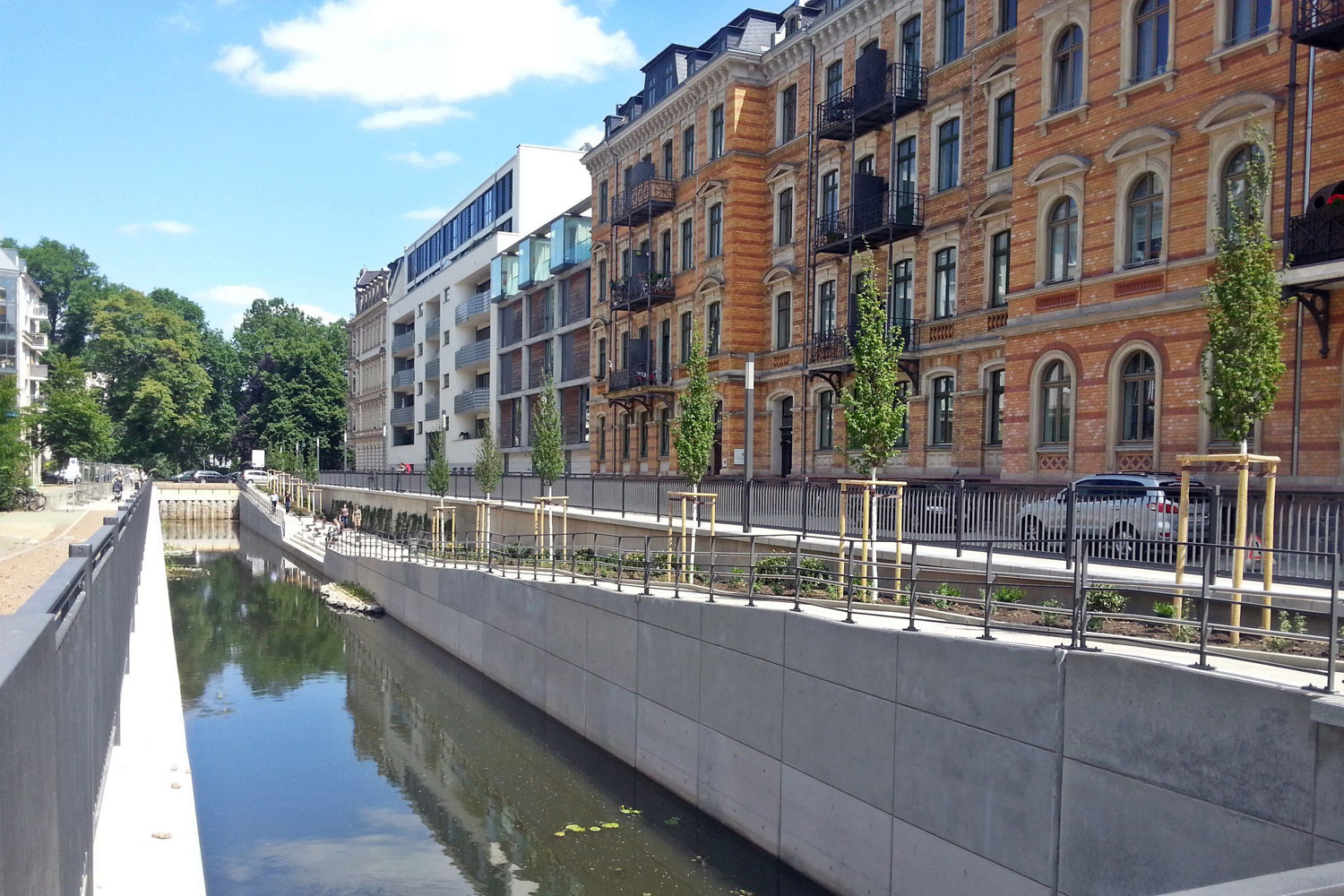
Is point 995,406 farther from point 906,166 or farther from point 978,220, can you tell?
point 906,166

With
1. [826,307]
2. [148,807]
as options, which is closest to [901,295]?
[826,307]

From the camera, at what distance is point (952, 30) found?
84.4ft

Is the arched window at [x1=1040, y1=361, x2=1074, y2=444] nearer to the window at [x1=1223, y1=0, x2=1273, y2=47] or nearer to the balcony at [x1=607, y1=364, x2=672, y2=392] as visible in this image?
the window at [x1=1223, y1=0, x2=1273, y2=47]

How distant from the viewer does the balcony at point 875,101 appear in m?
26.3

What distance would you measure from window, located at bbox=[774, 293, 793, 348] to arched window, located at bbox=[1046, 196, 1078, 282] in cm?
1111

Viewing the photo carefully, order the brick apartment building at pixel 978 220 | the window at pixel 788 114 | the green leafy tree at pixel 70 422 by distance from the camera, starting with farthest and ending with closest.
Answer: the green leafy tree at pixel 70 422 < the window at pixel 788 114 < the brick apartment building at pixel 978 220

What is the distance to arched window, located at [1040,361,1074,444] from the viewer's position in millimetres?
21031

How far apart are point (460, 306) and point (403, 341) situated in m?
13.6

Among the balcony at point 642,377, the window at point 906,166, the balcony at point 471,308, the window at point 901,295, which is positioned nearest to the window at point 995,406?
the window at point 901,295

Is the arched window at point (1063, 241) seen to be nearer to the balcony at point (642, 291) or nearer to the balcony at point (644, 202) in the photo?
the balcony at point (642, 291)

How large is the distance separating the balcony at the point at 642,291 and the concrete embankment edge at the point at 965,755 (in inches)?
837

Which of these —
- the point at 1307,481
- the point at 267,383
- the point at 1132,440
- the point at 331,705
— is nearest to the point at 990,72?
the point at 1132,440

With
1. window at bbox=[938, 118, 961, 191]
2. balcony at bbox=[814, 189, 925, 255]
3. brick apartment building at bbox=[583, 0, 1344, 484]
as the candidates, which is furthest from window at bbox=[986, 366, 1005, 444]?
window at bbox=[938, 118, 961, 191]

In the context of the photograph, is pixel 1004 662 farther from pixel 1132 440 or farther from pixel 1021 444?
pixel 1021 444
